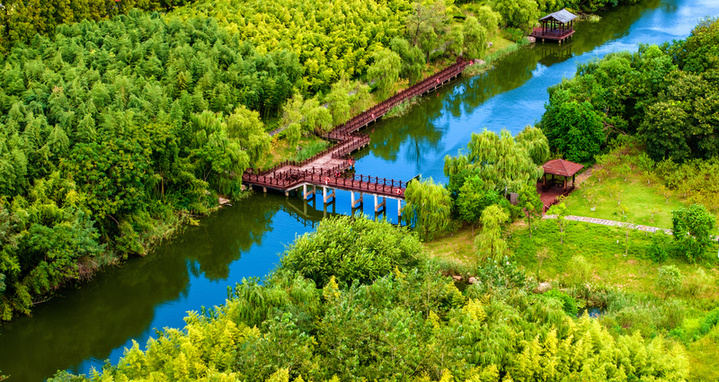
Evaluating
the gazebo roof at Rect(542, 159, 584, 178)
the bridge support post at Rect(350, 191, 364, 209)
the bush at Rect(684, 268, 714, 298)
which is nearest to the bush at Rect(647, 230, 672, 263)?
the bush at Rect(684, 268, 714, 298)

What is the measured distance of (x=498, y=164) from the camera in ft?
162

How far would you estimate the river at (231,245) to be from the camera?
1651 inches

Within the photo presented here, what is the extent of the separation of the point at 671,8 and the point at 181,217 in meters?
72.2

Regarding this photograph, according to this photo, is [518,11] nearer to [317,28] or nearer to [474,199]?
[317,28]

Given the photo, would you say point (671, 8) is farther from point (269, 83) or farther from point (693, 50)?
point (269, 83)

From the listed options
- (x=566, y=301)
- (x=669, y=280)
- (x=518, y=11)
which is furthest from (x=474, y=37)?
(x=566, y=301)

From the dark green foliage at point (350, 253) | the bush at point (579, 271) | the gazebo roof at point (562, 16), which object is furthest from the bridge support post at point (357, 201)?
the gazebo roof at point (562, 16)

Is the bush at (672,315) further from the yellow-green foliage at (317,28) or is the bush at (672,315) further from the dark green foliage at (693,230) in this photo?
the yellow-green foliage at (317,28)

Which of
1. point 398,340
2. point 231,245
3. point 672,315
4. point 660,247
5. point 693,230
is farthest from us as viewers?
point 231,245

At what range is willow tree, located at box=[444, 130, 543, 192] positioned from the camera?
1929 inches

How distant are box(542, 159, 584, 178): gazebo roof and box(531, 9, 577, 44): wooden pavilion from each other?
131 ft

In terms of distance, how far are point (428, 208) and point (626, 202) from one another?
1203 cm

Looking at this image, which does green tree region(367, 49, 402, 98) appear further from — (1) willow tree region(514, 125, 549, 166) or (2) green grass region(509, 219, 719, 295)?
(2) green grass region(509, 219, 719, 295)

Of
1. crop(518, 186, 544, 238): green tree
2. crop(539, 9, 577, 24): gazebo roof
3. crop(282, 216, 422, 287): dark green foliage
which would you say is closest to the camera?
crop(282, 216, 422, 287): dark green foliage
